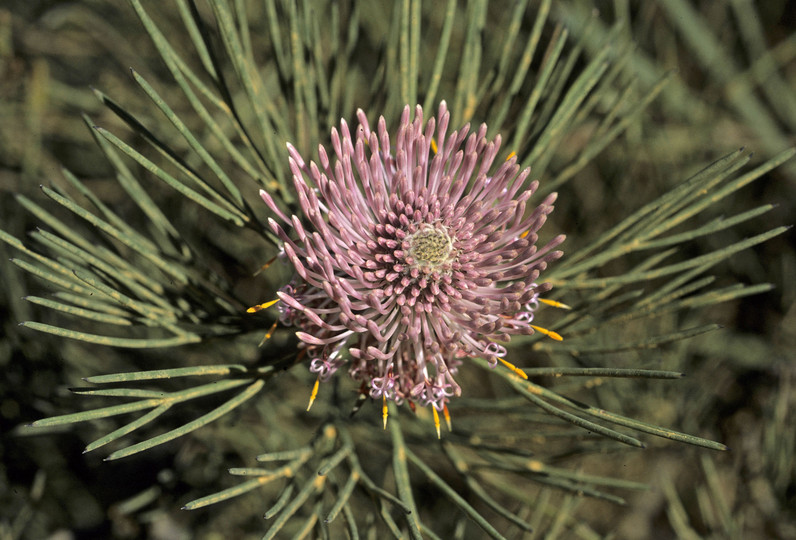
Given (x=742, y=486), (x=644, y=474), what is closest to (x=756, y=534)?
(x=742, y=486)

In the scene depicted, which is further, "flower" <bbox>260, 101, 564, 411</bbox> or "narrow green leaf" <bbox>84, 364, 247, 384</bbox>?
"flower" <bbox>260, 101, 564, 411</bbox>

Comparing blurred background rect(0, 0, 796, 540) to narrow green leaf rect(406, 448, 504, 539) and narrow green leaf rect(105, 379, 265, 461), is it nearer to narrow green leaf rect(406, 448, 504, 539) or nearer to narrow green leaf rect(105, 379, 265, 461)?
narrow green leaf rect(105, 379, 265, 461)

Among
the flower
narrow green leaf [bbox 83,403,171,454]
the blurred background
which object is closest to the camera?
narrow green leaf [bbox 83,403,171,454]

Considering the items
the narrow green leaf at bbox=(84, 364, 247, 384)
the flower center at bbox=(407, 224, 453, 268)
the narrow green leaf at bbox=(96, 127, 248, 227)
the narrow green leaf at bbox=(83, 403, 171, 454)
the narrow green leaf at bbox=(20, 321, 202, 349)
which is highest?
the flower center at bbox=(407, 224, 453, 268)

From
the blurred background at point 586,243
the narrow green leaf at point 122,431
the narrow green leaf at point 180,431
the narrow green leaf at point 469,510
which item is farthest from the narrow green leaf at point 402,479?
the blurred background at point 586,243

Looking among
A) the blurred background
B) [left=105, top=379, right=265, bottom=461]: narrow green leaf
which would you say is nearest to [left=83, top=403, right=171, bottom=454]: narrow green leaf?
[left=105, top=379, right=265, bottom=461]: narrow green leaf

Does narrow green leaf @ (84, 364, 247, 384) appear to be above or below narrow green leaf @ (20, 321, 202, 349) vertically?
below

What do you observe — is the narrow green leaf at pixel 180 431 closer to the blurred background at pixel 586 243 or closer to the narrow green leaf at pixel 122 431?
the narrow green leaf at pixel 122 431
